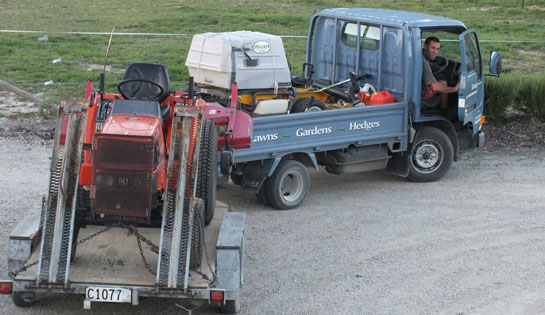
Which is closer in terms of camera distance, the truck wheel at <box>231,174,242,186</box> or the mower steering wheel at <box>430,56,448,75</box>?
the truck wheel at <box>231,174,242,186</box>

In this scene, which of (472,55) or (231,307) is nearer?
(231,307)

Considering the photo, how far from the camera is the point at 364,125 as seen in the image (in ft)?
38.5

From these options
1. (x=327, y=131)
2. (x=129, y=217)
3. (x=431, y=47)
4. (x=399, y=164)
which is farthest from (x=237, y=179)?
(x=129, y=217)

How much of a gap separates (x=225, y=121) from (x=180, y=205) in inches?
100.0

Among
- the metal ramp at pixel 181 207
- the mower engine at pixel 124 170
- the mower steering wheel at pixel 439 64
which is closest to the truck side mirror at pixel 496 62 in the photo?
the mower steering wheel at pixel 439 64

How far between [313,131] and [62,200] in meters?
4.33

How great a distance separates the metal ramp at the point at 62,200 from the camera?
24.4 ft

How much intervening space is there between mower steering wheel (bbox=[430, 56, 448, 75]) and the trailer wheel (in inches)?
265

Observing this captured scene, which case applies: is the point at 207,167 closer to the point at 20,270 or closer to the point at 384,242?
the point at 20,270

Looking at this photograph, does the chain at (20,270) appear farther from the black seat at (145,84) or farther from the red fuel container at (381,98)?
the red fuel container at (381,98)

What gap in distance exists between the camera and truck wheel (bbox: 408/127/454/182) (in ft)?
41.1

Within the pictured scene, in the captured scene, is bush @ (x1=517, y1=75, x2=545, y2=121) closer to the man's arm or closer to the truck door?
the truck door

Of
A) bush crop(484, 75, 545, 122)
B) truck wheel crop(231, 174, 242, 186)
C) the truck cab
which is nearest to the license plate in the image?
truck wheel crop(231, 174, 242, 186)

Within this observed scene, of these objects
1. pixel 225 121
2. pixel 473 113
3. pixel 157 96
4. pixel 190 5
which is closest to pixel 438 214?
pixel 473 113
